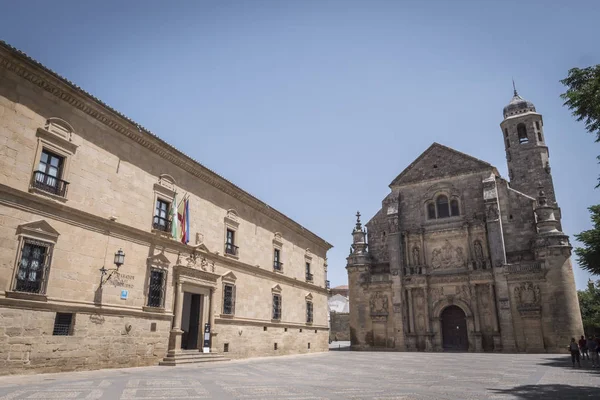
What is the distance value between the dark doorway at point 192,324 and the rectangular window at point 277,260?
263 inches

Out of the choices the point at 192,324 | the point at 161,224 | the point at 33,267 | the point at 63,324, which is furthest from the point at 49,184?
the point at 192,324

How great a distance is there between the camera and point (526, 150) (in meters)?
39.1

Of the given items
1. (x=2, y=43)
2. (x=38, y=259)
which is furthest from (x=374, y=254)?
(x=2, y=43)

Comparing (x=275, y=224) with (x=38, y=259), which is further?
(x=275, y=224)

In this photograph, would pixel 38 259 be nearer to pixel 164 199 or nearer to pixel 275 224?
pixel 164 199

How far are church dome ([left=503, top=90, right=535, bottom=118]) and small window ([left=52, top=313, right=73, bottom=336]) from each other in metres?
43.7

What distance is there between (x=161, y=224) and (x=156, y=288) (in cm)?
263

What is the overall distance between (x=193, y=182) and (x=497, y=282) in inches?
893

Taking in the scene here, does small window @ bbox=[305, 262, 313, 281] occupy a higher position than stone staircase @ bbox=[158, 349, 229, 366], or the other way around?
small window @ bbox=[305, 262, 313, 281]

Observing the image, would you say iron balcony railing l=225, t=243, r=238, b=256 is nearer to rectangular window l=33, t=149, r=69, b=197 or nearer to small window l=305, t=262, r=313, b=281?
rectangular window l=33, t=149, r=69, b=197

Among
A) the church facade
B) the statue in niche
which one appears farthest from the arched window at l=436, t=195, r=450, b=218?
the statue in niche

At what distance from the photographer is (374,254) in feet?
115

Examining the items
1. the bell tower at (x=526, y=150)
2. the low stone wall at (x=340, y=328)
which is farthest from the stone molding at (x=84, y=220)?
the low stone wall at (x=340, y=328)

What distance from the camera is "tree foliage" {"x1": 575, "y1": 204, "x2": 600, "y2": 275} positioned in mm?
22141
